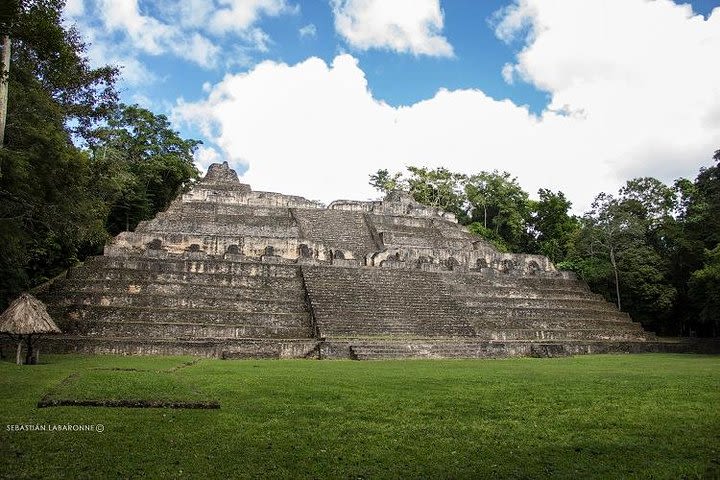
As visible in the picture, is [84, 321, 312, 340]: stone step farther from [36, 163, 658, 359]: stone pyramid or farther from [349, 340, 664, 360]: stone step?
[349, 340, 664, 360]: stone step

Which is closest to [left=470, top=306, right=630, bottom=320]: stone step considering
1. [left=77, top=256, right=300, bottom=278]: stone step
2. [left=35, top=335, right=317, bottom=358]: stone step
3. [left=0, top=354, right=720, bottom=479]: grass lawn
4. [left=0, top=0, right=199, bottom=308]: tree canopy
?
[left=77, top=256, right=300, bottom=278]: stone step

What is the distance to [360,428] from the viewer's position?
241 inches

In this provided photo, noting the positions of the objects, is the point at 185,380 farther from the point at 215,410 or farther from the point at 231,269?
the point at 231,269

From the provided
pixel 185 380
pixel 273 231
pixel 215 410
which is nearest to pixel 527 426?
pixel 215 410

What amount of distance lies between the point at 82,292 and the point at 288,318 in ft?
20.7

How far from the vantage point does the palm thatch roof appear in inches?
468

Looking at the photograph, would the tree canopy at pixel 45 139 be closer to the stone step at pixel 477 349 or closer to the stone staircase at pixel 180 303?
the stone staircase at pixel 180 303

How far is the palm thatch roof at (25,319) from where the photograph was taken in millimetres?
11875

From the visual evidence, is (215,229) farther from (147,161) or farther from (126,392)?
(126,392)

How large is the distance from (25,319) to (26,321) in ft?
0.18

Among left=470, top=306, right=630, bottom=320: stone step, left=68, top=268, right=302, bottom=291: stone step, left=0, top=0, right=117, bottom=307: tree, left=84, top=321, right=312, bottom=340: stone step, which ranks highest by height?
left=0, top=0, right=117, bottom=307: tree

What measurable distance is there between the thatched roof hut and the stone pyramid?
87.5 inches

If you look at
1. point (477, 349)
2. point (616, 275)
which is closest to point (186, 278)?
point (477, 349)

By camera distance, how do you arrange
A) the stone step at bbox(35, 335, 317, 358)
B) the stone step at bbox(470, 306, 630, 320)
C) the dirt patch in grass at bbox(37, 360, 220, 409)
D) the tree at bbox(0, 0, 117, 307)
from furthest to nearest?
the stone step at bbox(470, 306, 630, 320)
the stone step at bbox(35, 335, 317, 358)
the tree at bbox(0, 0, 117, 307)
the dirt patch in grass at bbox(37, 360, 220, 409)
